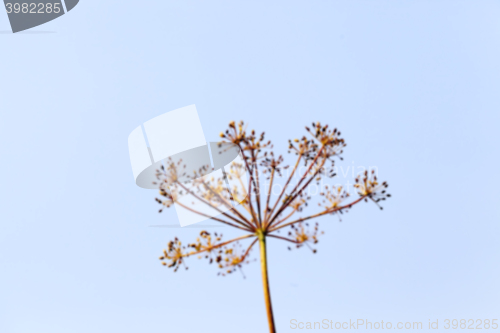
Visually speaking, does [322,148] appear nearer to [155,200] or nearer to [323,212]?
[323,212]

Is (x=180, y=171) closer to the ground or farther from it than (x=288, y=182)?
farther from it

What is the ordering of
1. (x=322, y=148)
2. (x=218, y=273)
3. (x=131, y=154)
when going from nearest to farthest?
(x=218, y=273) → (x=322, y=148) → (x=131, y=154)

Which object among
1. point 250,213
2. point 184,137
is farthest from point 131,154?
point 250,213

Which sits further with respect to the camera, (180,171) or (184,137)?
(184,137)

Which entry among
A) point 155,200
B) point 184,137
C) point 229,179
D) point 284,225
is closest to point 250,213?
point 284,225

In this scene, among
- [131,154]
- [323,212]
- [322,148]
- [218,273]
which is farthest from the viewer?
[131,154]

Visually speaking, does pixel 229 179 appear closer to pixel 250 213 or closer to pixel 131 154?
pixel 250 213

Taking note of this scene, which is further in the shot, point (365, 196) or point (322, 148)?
point (322, 148)

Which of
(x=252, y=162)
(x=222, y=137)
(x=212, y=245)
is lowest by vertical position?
(x=212, y=245)

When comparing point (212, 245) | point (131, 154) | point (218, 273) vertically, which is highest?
point (131, 154)
